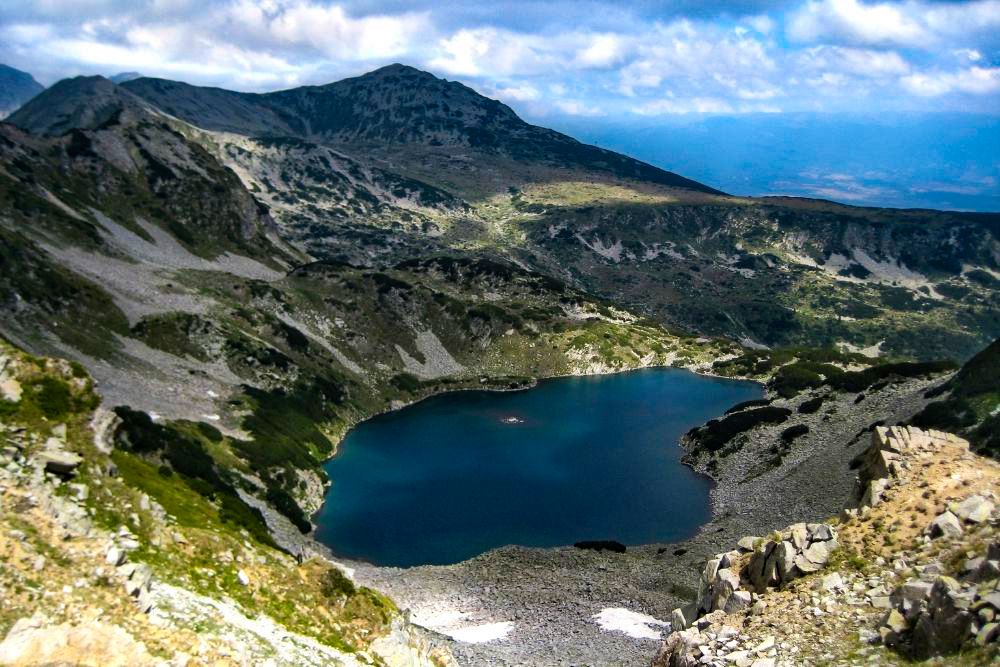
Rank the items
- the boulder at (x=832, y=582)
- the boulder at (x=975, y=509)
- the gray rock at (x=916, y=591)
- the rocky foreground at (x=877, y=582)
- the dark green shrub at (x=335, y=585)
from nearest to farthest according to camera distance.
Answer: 1. the rocky foreground at (x=877, y=582)
2. the gray rock at (x=916, y=591)
3. the boulder at (x=975, y=509)
4. the boulder at (x=832, y=582)
5. the dark green shrub at (x=335, y=585)

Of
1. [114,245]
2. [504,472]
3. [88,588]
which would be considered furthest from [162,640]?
[114,245]

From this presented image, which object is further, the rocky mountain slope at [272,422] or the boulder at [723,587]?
the boulder at [723,587]

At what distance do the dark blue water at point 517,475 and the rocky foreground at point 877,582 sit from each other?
51.8 m

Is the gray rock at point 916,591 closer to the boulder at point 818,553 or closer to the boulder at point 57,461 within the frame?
the boulder at point 818,553

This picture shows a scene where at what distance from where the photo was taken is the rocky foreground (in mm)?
23953

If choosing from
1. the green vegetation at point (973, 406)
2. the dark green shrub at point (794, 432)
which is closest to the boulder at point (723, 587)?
the green vegetation at point (973, 406)

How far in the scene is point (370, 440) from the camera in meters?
126

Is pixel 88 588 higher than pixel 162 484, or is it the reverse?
Answer: pixel 88 588

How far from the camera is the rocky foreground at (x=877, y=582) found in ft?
78.6

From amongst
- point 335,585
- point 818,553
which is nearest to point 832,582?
point 818,553

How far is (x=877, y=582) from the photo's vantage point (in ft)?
96.3

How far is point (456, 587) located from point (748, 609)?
4267cm

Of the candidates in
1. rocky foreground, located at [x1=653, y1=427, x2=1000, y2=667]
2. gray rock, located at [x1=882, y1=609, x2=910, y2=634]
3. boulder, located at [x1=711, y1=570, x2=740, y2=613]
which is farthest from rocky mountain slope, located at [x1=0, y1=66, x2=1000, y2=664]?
gray rock, located at [x1=882, y1=609, x2=910, y2=634]

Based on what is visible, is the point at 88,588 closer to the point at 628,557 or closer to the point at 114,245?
the point at 628,557
